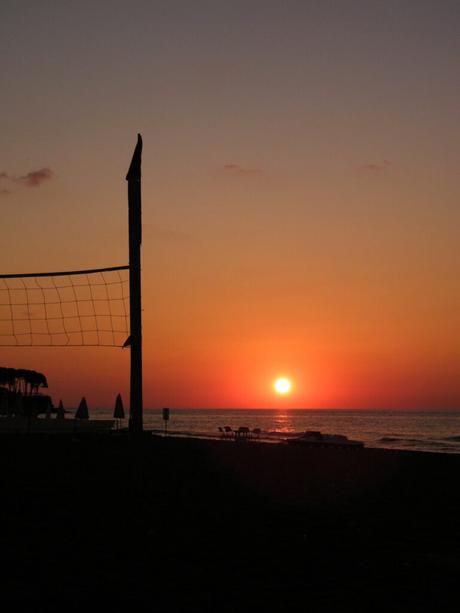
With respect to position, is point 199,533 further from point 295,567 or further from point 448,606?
point 448,606

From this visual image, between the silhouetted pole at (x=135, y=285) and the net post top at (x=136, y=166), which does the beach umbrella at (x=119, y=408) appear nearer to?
the silhouetted pole at (x=135, y=285)

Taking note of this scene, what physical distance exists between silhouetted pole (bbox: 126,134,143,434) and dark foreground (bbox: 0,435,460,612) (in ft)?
2.71

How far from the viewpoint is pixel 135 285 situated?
10.1 metres

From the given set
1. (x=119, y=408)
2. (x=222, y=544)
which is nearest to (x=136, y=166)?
(x=222, y=544)

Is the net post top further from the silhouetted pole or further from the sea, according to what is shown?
the sea

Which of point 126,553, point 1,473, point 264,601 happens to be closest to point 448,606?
point 264,601

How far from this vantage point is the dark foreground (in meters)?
5.00

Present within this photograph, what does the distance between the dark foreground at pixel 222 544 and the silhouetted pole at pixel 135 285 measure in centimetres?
83

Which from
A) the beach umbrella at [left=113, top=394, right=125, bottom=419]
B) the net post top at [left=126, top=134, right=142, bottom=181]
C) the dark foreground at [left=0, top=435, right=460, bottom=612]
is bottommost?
the dark foreground at [left=0, top=435, right=460, bottom=612]

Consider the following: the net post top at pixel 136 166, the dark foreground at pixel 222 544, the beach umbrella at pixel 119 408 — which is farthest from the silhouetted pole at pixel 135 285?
the beach umbrella at pixel 119 408

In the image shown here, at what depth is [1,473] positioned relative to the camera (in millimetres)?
13203

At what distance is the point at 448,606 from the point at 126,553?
282 centimetres

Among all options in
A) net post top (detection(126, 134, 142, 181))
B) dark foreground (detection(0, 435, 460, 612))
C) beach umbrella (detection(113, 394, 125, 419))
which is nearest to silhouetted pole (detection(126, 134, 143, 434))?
net post top (detection(126, 134, 142, 181))

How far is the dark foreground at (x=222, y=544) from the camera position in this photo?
500 cm
